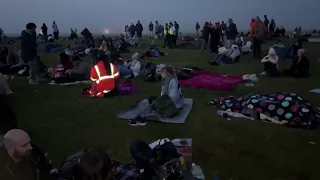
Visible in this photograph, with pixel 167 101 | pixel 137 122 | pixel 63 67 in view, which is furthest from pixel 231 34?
pixel 137 122

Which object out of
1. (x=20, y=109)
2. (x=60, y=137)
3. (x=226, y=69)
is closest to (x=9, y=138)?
(x=60, y=137)

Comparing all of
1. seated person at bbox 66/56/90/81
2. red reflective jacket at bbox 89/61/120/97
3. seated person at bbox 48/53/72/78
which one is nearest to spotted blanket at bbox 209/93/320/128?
red reflective jacket at bbox 89/61/120/97

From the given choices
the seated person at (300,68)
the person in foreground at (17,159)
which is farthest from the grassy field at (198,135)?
the seated person at (300,68)

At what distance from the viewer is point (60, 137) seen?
257 inches

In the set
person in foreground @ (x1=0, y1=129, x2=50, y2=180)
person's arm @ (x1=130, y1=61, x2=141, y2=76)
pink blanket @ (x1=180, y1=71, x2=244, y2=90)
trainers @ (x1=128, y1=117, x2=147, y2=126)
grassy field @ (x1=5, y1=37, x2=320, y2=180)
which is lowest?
grassy field @ (x1=5, y1=37, x2=320, y2=180)

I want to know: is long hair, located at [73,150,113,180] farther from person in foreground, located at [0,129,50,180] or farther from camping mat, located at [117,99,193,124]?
camping mat, located at [117,99,193,124]

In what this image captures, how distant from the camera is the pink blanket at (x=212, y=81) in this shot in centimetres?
1095

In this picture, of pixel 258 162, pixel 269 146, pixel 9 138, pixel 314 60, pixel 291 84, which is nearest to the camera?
pixel 9 138

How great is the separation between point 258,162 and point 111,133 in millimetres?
3070

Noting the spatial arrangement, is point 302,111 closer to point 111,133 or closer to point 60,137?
point 111,133

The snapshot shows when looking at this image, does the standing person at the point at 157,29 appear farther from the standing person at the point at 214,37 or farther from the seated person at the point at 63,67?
the seated person at the point at 63,67

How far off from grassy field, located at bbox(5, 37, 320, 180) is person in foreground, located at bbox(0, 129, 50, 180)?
196cm

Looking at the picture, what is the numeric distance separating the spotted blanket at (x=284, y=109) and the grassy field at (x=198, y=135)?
24 cm

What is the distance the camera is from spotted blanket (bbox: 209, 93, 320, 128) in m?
7.00
